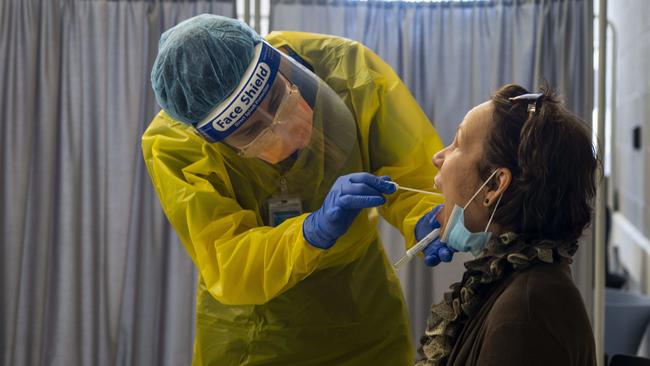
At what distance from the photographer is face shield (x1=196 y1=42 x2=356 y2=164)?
1.58 metres

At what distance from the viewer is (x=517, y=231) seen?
1.36 meters

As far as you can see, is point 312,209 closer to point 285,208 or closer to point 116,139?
point 285,208

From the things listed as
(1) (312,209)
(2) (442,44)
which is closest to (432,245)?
(1) (312,209)

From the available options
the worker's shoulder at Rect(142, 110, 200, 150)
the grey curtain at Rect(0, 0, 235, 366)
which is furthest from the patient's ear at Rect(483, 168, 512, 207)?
the grey curtain at Rect(0, 0, 235, 366)

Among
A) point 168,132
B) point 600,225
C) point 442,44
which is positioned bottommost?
point 600,225

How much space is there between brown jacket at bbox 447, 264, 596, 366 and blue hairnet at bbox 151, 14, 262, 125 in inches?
27.6

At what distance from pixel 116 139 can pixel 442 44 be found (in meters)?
1.27

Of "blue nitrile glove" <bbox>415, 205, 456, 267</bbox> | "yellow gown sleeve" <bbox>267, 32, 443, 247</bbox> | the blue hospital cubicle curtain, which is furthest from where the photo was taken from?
the blue hospital cubicle curtain

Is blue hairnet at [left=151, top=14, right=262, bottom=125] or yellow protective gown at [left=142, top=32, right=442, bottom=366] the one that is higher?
blue hairnet at [left=151, top=14, right=262, bottom=125]

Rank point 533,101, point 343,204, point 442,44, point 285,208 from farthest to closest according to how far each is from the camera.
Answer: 1. point 442,44
2. point 285,208
3. point 343,204
4. point 533,101

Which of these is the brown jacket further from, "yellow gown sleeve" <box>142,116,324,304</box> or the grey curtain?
the grey curtain

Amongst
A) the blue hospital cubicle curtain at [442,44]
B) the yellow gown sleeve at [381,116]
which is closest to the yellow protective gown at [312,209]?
the yellow gown sleeve at [381,116]

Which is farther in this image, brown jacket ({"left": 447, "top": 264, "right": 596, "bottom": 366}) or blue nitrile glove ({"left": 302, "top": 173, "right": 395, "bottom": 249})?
blue nitrile glove ({"left": 302, "top": 173, "right": 395, "bottom": 249})

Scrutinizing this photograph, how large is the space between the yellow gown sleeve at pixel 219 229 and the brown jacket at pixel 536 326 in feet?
1.48
